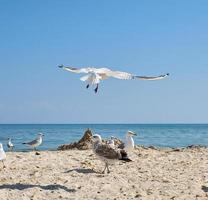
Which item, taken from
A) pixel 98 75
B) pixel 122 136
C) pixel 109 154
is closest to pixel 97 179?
pixel 109 154

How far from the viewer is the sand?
Answer: 31.6 feet

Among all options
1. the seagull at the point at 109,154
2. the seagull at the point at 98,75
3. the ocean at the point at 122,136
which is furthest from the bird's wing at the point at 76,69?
the ocean at the point at 122,136

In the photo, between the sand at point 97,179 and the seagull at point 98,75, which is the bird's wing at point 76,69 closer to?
the seagull at point 98,75

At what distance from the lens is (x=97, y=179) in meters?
10.9

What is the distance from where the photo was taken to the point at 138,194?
9594 mm

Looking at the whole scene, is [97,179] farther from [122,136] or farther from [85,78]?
[122,136]

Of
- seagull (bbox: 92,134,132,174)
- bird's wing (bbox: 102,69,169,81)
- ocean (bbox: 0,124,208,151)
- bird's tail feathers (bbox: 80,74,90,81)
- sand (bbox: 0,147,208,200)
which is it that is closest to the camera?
sand (bbox: 0,147,208,200)

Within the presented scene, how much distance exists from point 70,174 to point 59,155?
10.9ft

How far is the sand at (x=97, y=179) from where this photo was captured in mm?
9633

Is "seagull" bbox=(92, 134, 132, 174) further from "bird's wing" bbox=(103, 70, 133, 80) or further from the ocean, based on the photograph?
the ocean

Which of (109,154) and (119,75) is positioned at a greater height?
(119,75)

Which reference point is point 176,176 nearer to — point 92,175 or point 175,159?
point 92,175

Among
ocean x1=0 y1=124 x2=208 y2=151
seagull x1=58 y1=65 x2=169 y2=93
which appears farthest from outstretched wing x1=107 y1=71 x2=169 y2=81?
ocean x1=0 y1=124 x2=208 y2=151

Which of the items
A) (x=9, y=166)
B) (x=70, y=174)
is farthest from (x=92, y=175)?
(x=9, y=166)
